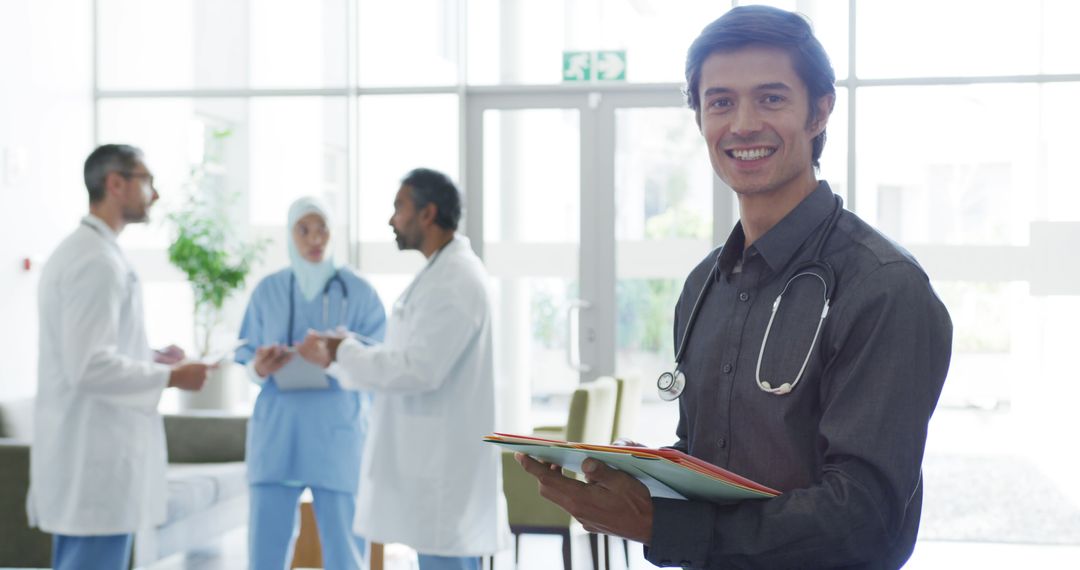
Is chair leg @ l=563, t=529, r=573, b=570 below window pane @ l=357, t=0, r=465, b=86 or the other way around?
below

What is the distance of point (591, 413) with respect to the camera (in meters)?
4.44

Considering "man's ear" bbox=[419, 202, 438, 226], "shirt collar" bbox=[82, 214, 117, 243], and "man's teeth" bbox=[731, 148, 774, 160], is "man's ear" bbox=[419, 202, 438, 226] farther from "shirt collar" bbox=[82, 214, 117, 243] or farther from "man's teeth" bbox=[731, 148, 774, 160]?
"man's teeth" bbox=[731, 148, 774, 160]

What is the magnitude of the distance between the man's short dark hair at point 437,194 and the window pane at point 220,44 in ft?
9.74

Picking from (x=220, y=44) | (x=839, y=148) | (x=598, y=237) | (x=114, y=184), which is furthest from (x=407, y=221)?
(x=220, y=44)

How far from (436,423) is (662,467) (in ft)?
7.21

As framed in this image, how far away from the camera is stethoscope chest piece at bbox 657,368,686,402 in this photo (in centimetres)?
145

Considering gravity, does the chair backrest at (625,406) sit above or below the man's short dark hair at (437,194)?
below

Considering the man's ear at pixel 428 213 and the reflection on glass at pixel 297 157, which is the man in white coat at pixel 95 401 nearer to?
the man's ear at pixel 428 213

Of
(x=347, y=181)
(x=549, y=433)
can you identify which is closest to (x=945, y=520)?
(x=549, y=433)

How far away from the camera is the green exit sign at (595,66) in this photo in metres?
6.14

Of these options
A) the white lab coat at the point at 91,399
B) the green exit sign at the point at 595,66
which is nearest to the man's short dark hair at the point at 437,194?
the white lab coat at the point at 91,399

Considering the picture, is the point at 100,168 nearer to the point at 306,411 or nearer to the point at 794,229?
the point at 306,411

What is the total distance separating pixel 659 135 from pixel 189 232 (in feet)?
8.77

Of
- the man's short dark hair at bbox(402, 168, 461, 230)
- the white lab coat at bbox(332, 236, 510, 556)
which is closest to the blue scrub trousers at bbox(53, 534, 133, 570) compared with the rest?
the white lab coat at bbox(332, 236, 510, 556)
